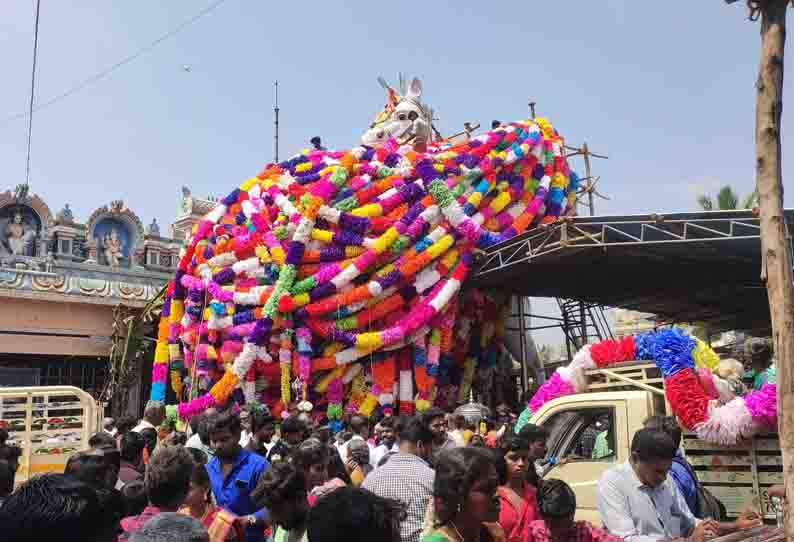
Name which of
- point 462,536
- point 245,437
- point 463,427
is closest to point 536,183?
point 463,427

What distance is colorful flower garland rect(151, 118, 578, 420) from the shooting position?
1457 centimetres

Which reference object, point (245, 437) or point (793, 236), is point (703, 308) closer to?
point (793, 236)

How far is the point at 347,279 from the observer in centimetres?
1445

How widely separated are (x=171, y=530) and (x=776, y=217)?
11.5 feet

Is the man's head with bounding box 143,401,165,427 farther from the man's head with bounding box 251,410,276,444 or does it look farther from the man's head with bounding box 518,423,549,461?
the man's head with bounding box 518,423,549,461

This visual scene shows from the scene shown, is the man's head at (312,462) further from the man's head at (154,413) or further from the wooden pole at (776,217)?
the man's head at (154,413)

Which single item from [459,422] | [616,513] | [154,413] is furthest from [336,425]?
[616,513]

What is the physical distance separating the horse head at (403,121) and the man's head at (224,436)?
13342 mm

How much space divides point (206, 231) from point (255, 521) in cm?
1372

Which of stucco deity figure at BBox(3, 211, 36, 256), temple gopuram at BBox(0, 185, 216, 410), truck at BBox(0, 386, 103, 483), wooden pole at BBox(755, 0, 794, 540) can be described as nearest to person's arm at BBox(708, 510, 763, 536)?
wooden pole at BBox(755, 0, 794, 540)

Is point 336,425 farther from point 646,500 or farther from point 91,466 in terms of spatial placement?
point 646,500

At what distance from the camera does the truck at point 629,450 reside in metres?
5.88

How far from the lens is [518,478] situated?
4.36 metres

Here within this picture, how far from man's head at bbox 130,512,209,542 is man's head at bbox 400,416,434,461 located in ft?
8.18
